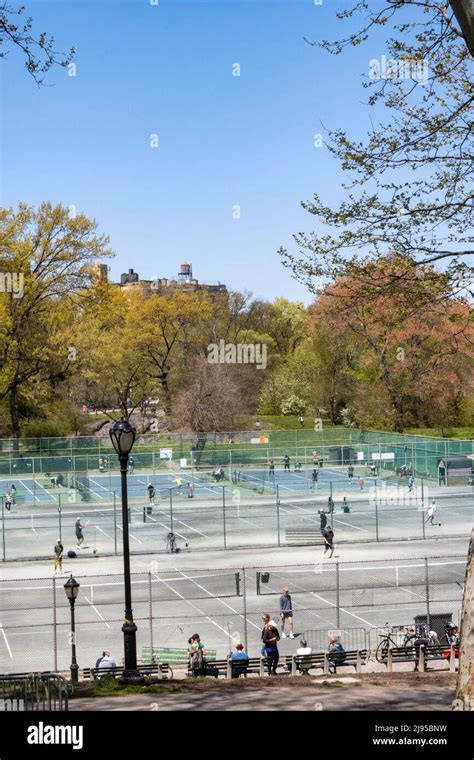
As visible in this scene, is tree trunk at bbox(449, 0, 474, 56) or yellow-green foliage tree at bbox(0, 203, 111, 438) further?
yellow-green foliage tree at bbox(0, 203, 111, 438)

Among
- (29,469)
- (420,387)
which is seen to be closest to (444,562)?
(29,469)

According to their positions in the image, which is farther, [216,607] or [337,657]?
[216,607]

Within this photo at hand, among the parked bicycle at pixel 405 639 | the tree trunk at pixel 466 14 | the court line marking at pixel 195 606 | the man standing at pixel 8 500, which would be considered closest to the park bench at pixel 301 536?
the court line marking at pixel 195 606

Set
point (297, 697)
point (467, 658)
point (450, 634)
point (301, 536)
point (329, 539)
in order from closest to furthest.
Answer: point (467, 658), point (297, 697), point (450, 634), point (329, 539), point (301, 536)

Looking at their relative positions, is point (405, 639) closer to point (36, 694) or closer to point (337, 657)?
point (337, 657)

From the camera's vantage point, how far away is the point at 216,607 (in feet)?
87.5

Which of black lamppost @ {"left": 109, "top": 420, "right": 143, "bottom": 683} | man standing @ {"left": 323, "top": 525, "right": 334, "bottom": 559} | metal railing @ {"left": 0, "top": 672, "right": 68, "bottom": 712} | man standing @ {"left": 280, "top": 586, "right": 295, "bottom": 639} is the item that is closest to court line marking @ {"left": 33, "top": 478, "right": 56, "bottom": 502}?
man standing @ {"left": 323, "top": 525, "right": 334, "bottom": 559}

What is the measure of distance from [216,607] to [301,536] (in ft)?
40.2

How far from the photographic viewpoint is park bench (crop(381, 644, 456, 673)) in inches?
734

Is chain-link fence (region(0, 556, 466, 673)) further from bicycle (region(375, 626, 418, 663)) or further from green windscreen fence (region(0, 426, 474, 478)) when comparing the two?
green windscreen fence (region(0, 426, 474, 478))

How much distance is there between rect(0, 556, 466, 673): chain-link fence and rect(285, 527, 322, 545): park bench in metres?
5.09

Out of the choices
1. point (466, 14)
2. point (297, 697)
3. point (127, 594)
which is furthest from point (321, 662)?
point (466, 14)
